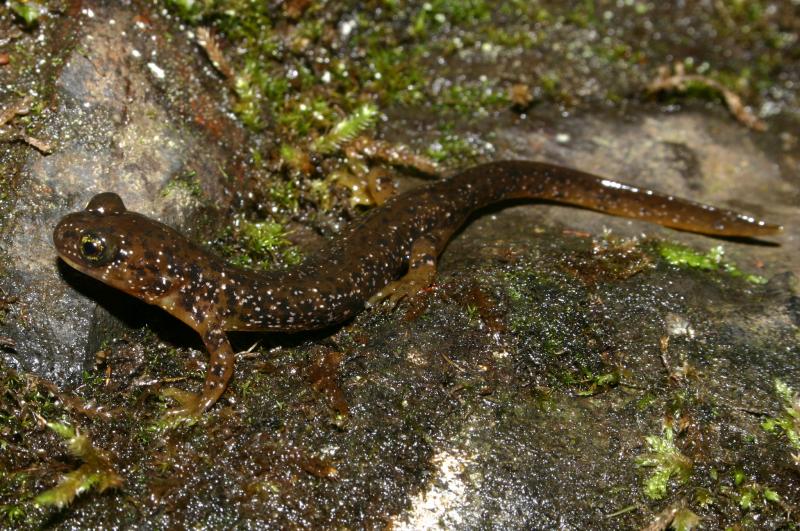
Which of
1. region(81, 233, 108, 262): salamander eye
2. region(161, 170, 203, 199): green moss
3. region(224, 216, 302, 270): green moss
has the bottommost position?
region(224, 216, 302, 270): green moss

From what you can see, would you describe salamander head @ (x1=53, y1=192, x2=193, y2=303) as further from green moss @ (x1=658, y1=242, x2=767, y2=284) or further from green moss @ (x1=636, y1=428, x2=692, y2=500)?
green moss @ (x1=658, y1=242, x2=767, y2=284)

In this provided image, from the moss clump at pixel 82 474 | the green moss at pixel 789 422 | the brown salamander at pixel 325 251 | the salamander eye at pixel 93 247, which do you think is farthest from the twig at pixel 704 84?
the moss clump at pixel 82 474

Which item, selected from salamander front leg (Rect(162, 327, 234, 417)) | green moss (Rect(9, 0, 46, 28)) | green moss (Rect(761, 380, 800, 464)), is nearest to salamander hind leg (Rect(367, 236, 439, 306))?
salamander front leg (Rect(162, 327, 234, 417))

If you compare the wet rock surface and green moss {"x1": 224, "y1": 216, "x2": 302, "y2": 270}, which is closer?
the wet rock surface

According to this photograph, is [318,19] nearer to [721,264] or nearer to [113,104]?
[113,104]

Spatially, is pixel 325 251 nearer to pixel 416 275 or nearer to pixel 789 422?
pixel 416 275

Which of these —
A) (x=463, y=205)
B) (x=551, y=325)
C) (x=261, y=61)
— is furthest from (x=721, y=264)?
(x=261, y=61)

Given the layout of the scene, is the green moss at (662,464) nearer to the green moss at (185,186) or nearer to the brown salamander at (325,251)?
the brown salamander at (325,251)
